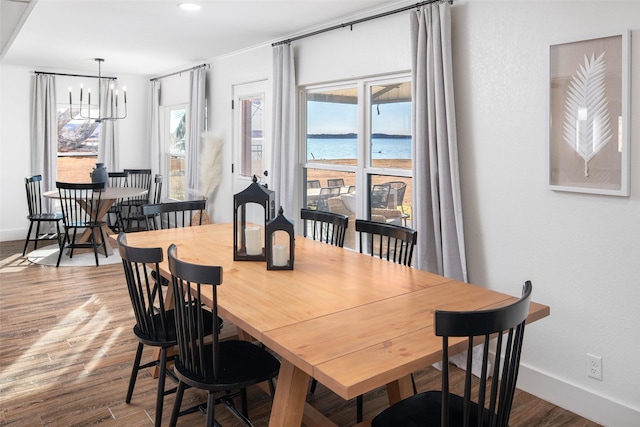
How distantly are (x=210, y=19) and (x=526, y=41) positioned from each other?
259cm

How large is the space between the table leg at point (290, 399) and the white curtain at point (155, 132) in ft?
22.1

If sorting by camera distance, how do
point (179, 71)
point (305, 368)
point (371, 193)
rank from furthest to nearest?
1. point (179, 71)
2. point (371, 193)
3. point (305, 368)

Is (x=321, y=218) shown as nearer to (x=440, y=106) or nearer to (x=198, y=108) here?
(x=440, y=106)

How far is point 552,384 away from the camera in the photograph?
2842mm

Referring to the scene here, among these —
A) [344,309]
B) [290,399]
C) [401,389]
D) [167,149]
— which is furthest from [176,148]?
[290,399]

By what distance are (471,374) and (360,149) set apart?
9.07 feet

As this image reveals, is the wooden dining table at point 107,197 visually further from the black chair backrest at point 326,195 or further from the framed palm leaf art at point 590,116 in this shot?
the framed palm leaf art at point 590,116

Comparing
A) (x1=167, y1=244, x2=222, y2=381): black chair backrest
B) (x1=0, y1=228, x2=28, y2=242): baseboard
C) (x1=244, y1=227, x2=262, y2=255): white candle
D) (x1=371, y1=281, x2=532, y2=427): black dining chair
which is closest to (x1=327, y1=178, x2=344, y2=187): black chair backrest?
(x1=244, y1=227, x2=262, y2=255): white candle

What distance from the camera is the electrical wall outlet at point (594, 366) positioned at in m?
2.64

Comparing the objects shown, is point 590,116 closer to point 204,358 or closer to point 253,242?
point 253,242

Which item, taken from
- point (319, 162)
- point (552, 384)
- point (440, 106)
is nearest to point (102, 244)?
point (319, 162)

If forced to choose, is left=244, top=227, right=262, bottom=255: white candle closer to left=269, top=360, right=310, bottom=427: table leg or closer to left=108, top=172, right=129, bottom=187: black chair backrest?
left=269, top=360, right=310, bottom=427: table leg

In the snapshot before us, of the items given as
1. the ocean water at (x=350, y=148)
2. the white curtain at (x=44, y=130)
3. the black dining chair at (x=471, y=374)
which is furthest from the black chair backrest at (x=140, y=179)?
the black dining chair at (x=471, y=374)

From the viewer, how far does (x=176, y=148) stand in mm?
7711
